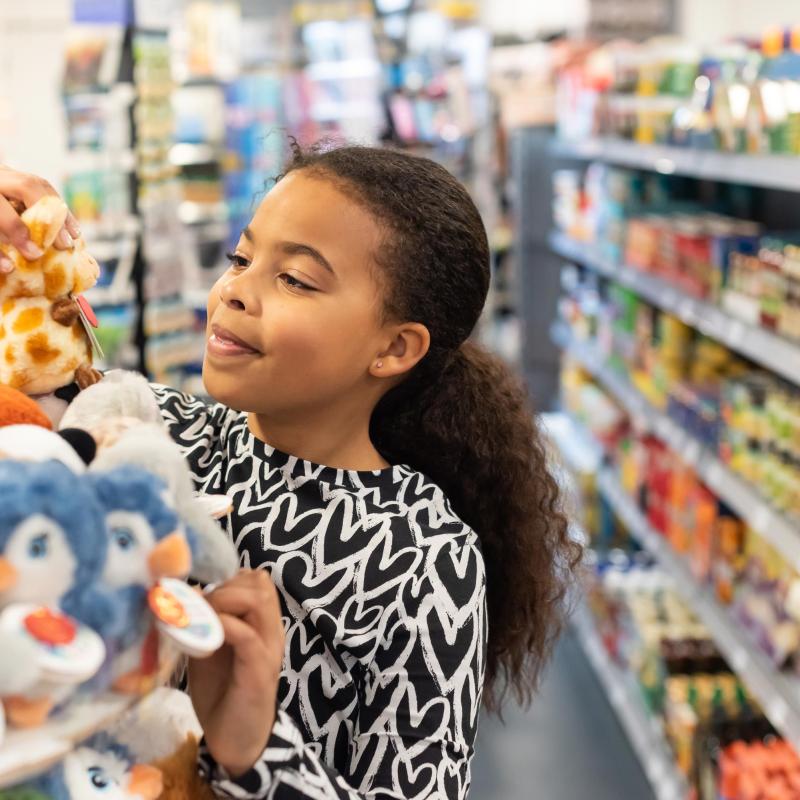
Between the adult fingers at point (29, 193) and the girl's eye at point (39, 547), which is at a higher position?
the adult fingers at point (29, 193)

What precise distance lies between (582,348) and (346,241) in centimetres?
386

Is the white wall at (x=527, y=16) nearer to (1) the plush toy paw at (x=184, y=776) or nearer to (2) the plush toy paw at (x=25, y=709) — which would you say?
(1) the plush toy paw at (x=184, y=776)

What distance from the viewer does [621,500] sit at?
13.4ft

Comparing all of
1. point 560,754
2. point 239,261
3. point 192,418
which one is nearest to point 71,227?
point 239,261

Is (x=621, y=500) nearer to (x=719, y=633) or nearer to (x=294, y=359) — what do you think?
(x=719, y=633)

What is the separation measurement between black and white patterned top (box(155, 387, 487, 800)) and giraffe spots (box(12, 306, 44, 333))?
22 centimetres

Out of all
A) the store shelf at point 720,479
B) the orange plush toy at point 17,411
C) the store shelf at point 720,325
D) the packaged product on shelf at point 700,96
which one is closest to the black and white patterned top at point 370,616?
the orange plush toy at point 17,411

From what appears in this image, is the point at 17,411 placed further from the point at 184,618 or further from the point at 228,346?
the point at 228,346

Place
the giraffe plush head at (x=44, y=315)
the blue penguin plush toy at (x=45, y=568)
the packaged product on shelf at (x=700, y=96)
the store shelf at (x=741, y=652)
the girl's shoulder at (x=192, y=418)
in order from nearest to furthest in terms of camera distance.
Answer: the blue penguin plush toy at (x=45, y=568), the giraffe plush head at (x=44, y=315), the girl's shoulder at (x=192, y=418), the store shelf at (x=741, y=652), the packaged product on shelf at (x=700, y=96)

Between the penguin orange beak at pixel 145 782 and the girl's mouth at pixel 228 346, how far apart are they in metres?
0.38

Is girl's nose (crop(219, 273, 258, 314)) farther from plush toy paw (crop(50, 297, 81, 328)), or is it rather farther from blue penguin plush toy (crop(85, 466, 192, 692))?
blue penguin plush toy (crop(85, 466, 192, 692))

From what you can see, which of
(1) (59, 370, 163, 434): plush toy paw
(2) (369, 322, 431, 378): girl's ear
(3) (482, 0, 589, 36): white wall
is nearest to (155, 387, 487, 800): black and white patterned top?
(2) (369, 322, 431, 378): girl's ear

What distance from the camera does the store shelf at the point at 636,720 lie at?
124 inches

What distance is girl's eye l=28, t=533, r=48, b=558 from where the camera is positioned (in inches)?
26.3
